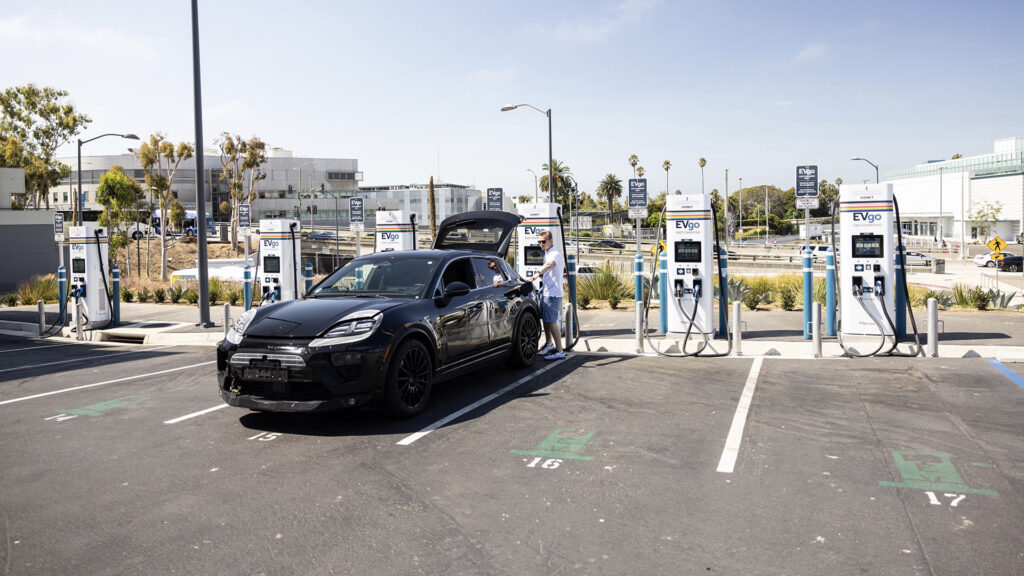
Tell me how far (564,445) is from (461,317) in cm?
236

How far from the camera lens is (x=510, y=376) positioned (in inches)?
380

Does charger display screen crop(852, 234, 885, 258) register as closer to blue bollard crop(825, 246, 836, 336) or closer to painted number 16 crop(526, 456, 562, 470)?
blue bollard crop(825, 246, 836, 336)

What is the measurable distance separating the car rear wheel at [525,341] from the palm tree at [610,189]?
119963 millimetres

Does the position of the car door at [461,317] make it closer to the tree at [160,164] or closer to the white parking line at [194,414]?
the white parking line at [194,414]

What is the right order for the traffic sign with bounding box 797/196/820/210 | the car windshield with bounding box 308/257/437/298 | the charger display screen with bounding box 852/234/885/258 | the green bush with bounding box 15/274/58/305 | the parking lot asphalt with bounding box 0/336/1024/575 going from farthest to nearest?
the green bush with bounding box 15/274/58/305 < the traffic sign with bounding box 797/196/820/210 < the charger display screen with bounding box 852/234/885/258 < the car windshield with bounding box 308/257/437/298 < the parking lot asphalt with bounding box 0/336/1024/575

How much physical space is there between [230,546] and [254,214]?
307 feet

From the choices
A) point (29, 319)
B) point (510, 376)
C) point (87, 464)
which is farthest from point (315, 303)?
point (29, 319)

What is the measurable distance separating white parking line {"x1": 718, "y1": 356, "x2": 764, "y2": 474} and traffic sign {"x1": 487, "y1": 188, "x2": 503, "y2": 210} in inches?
809

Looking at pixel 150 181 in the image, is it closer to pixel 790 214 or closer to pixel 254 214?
pixel 254 214

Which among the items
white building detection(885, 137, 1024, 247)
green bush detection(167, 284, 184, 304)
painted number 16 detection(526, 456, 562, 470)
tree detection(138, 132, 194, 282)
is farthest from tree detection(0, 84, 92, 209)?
white building detection(885, 137, 1024, 247)

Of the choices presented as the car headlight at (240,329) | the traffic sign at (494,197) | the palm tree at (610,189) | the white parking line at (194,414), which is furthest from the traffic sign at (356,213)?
the palm tree at (610,189)

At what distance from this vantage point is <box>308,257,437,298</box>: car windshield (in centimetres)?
805

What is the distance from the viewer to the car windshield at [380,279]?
8.05m

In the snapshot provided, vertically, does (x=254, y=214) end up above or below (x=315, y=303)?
above
